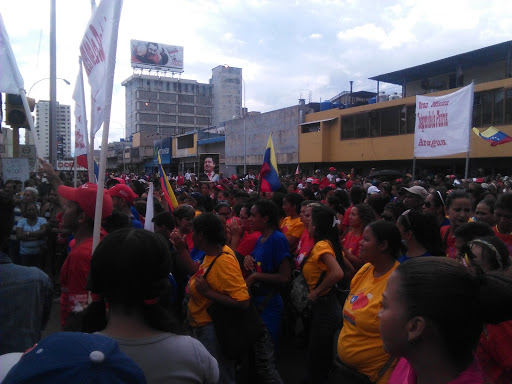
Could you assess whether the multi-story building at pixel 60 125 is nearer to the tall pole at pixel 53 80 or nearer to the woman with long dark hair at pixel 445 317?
the tall pole at pixel 53 80

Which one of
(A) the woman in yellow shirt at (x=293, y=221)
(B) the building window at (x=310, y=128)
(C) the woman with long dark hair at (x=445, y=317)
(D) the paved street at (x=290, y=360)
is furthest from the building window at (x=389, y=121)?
(C) the woman with long dark hair at (x=445, y=317)

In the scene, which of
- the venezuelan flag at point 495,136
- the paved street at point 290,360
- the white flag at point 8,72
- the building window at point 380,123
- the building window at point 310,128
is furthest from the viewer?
the building window at point 310,128

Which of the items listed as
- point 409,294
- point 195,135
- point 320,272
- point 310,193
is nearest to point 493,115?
point 310,193

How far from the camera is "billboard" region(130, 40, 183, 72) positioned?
76.4m

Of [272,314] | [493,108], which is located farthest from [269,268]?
[493,108]

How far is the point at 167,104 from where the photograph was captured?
87000 mm

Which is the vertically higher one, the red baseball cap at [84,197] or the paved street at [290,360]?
the red baseball cap at [84,197]

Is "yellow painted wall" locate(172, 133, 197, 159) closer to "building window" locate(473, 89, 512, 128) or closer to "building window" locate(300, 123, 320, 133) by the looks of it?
"building window" locate(300, 123, 320, 133)

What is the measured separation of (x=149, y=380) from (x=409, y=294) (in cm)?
96

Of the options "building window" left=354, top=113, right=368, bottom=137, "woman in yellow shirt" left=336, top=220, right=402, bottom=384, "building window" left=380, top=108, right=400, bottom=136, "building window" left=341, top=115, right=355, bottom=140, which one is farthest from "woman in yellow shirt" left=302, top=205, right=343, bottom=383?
"building window" left=341, top=115, right=355, bottom=140

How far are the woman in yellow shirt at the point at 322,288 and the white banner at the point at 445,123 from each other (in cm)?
664

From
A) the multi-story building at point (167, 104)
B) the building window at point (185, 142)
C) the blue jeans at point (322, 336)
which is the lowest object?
the blue jeans at point (322, 336)

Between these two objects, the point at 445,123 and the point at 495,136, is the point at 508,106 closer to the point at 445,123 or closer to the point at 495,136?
the point at 495,136

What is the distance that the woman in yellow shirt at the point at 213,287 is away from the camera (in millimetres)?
2914
